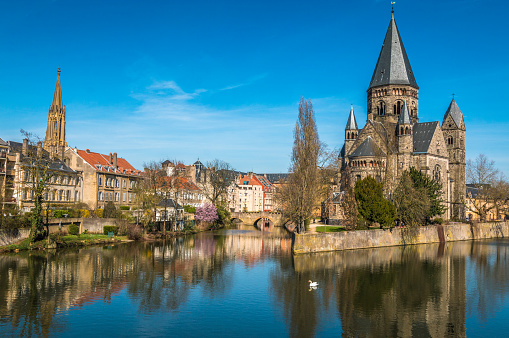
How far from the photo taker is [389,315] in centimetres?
2456

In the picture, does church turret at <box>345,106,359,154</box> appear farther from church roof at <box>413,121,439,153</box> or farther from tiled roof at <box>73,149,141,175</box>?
tiled roof at <box>73,149,141,175</box>

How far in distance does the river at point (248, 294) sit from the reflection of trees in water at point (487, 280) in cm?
11

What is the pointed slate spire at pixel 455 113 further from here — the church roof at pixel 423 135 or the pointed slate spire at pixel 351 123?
the pointed slate spire at pixel 351 123

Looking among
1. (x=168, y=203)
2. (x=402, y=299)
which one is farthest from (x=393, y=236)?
(x=168, y=203)

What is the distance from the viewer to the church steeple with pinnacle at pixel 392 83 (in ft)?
272

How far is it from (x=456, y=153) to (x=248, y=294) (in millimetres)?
68563

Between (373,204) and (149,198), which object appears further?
(149,198)

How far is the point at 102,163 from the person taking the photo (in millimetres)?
72562

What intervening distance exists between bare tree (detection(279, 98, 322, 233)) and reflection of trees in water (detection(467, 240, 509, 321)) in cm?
1596

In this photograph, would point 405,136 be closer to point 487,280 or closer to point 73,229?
point 487,280

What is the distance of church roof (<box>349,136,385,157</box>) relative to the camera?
235ft

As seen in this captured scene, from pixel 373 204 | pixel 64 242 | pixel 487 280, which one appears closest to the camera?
pixel 487 280

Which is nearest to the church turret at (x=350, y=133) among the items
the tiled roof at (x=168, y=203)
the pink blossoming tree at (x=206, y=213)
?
the pink blossoming tree at (x=206, y=213)

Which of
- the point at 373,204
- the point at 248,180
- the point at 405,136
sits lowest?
the point at 373,204
